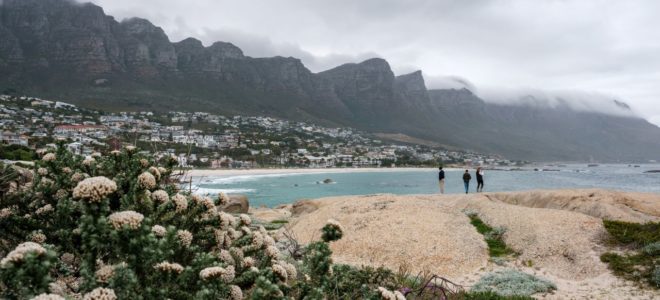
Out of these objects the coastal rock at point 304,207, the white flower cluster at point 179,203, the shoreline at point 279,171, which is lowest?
the shoreline at point 279,171

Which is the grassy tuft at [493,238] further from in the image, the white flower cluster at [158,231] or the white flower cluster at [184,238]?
the white flower cluster at [158,231]

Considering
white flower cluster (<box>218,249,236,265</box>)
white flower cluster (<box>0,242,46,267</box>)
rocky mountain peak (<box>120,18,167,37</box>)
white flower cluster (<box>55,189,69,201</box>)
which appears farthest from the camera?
rocky mountain peak (<box>120,18,167,37</box>)

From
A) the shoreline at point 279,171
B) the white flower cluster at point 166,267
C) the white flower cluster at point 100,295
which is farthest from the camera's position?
the shoreline at point 279,171

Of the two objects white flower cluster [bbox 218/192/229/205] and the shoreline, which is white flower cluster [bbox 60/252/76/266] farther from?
the shoreline

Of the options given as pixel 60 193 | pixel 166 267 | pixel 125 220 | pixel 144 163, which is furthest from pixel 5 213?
pixel 166 267

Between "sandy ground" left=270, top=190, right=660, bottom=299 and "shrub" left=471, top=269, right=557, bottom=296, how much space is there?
1.09ft

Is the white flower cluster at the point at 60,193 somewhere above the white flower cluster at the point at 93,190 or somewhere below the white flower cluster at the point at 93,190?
below

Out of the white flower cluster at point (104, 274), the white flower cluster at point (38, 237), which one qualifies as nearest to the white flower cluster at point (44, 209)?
the white flower cluster at point (38, 237)

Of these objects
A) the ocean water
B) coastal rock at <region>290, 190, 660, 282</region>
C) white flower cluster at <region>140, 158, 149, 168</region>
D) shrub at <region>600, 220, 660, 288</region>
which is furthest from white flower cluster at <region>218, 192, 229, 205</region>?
the ocean water

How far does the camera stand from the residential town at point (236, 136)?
77.4 m

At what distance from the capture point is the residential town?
254ft

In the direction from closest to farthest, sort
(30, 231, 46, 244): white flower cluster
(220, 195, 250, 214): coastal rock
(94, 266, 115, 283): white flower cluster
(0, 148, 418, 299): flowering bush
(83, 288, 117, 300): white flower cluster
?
(83, 288, 117, 300): white flower cluster → (0, 148, 418, 299): flowering bush → (94, 266, 115, 283): white flower cluster → (30, 231, 46, 244): white flower cluster → (220, 195, 250, 214): coastal rock

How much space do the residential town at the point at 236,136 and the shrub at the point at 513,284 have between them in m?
54.2

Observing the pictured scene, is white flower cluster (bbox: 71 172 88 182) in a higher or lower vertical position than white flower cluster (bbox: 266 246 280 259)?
higher
